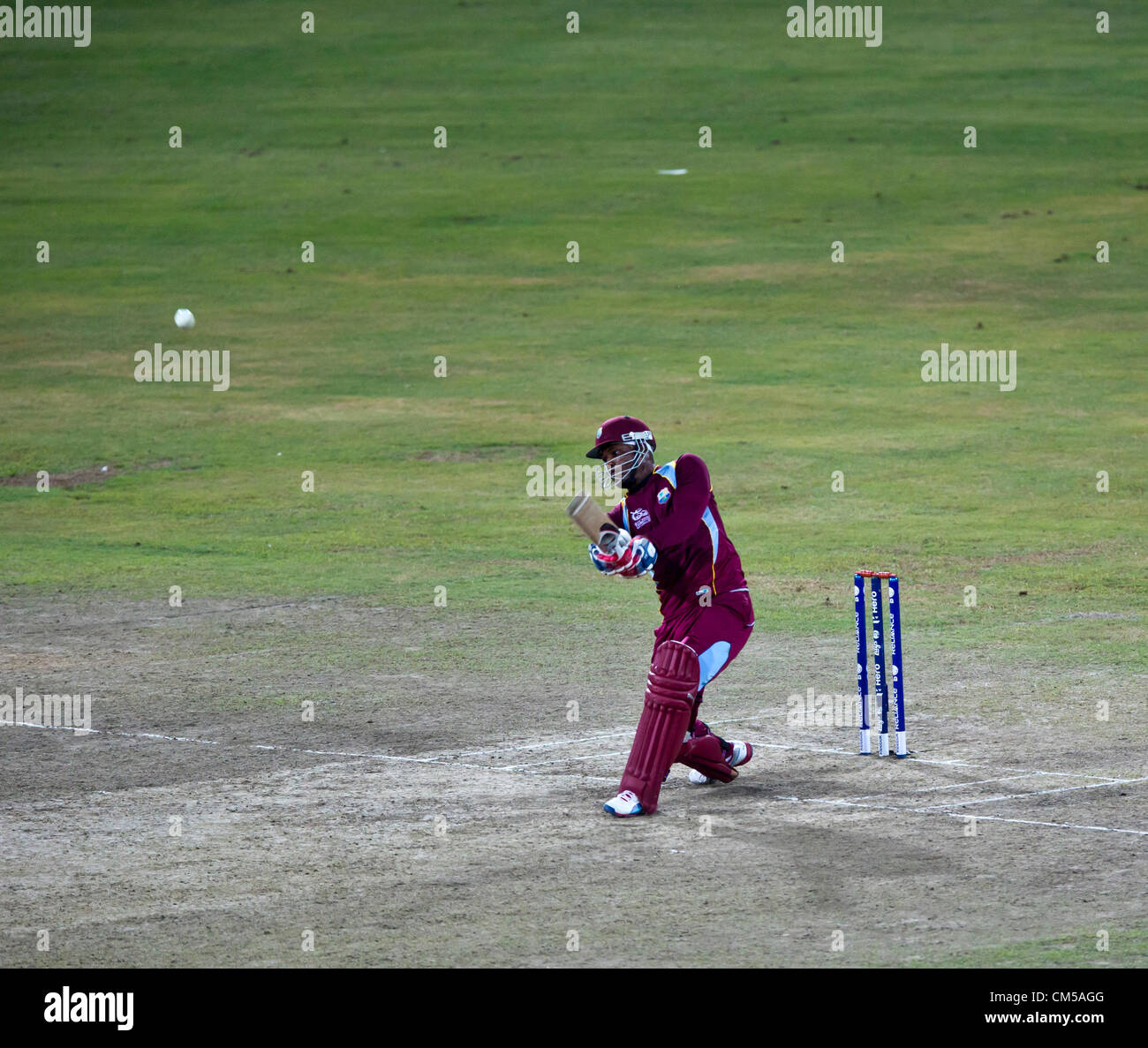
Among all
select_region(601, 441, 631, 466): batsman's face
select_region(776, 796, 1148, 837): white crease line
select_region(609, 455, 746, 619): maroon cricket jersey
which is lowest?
select_region(776, 796, 1148, 837): white crease line

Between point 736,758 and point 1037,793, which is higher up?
point 736,758

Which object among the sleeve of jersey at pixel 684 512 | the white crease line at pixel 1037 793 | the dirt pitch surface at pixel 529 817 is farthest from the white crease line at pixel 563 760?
the white crease line at pixel 1037 793

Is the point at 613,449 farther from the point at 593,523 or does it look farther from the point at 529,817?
the point at 529,817

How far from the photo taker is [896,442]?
85.7 ft

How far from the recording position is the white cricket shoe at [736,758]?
11.1m

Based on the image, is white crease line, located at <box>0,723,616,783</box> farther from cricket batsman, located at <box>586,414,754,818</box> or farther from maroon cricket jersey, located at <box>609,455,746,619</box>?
maroon cricket jersey, located at <box>609,455,746,619</box>

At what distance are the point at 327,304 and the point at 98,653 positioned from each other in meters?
→ 22.6

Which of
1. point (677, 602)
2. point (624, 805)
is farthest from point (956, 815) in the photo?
point (677, 602)

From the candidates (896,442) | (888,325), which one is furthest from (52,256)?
(896,442)

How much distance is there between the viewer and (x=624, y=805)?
33.9ft

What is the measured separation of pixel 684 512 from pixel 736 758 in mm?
1683

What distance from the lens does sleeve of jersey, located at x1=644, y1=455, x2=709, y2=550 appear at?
10.7 m

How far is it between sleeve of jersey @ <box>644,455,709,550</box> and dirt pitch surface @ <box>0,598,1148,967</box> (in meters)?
1.66

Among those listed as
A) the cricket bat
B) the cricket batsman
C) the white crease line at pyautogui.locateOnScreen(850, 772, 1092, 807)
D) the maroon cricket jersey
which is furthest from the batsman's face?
the white crease line at pyautogui.locateOnScreen(850, 772, 1092, 807)
